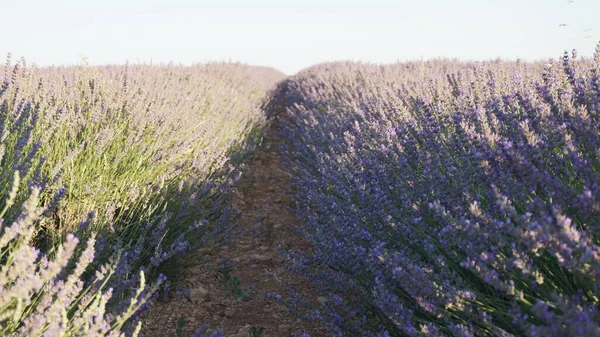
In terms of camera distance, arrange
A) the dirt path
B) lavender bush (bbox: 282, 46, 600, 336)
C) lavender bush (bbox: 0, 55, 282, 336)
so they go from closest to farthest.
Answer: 1. lavender bush (bbox: 282, 46, 600, 336)
2. lavender bush (bbox: 0, 55, 282, 336)
3. the dirt path

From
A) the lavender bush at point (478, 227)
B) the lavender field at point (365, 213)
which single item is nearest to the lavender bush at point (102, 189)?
the lavender field at point (365, 213)

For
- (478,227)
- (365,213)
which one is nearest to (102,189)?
(365,213)

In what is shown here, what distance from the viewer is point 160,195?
131 inches

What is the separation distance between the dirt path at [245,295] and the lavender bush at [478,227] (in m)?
0.36

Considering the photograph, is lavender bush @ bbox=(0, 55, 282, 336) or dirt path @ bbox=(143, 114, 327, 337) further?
dirt path @ bbox=(143, 114, 327, 337)

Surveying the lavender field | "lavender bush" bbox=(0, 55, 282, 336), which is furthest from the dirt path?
"lavender bush" bbox=(0, 55, 282, 336)

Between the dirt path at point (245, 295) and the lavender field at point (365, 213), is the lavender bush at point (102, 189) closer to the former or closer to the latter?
the lavender field at point (365, 213)

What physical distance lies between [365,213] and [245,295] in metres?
1.16

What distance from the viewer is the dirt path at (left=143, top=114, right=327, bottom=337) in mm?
2865

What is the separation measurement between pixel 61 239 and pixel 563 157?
2.11 m

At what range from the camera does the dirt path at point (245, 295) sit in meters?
2.87

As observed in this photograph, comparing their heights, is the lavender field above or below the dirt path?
above

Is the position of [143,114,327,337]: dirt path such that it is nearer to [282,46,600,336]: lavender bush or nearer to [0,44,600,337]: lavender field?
[0,44,600,337]: lavender field

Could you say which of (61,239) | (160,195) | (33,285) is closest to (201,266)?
(160,195)
